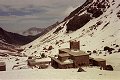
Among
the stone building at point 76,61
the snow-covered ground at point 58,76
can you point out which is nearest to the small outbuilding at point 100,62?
the stone building at point 76,61

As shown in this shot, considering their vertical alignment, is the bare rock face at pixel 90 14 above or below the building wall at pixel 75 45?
above

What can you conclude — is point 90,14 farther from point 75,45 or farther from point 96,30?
point 75,45

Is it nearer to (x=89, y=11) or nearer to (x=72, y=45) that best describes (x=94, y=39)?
(x=72, y=45)

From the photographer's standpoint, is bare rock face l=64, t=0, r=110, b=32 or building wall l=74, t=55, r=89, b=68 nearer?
building wall l=74, t=55, r=89, b=68

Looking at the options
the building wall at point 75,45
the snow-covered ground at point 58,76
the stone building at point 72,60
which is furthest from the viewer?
the building wall at point 75,45

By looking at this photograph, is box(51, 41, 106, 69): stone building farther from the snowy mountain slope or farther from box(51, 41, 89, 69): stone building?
the snowy mountain slope

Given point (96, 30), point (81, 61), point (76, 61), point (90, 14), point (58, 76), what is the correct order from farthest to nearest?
point (90, 14) < point (96, 30) < point (81, 61) < point (76, 61) < point (58, 76)

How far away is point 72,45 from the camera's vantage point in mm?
52125

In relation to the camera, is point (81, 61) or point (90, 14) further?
point (90, 14)

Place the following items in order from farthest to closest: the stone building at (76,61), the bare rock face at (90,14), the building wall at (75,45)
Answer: the bare rock face at (90,14), the building wall at (75,45), the stone building at (76,61)

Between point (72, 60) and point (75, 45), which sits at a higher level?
point (75, 45)

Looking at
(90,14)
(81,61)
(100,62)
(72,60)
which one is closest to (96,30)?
(90,14)

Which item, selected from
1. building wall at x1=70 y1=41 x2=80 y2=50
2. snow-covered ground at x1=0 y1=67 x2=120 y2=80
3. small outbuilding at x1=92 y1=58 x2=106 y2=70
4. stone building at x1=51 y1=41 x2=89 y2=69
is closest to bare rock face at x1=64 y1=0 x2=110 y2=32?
building wall at x1=70 y1=41 x2=80 y2=50

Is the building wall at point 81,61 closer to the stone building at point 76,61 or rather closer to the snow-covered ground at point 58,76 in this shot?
the stone building at point 76,61
